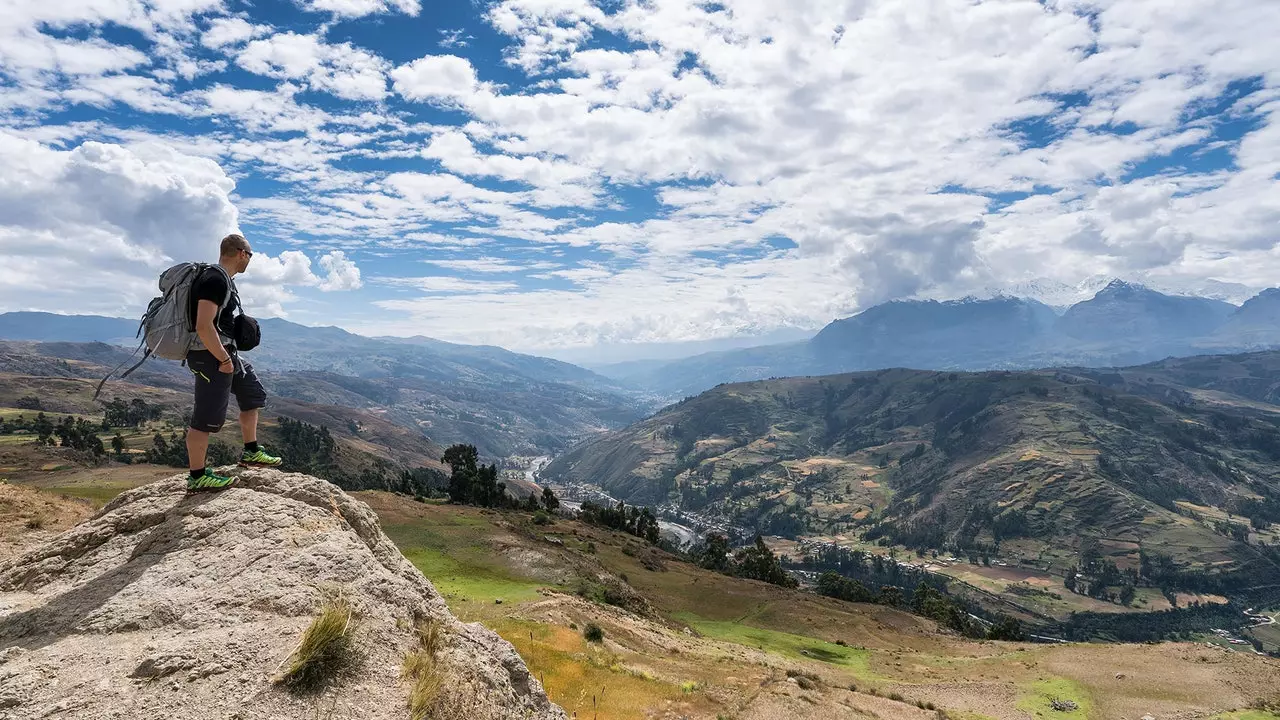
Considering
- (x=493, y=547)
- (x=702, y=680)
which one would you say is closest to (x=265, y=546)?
(x=702, y=680)

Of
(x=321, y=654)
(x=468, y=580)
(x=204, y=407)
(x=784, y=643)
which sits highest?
(x=204, y=407)

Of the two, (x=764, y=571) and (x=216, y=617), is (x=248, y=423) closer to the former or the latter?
(x=216, y=617)

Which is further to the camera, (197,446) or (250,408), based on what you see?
(250,408)

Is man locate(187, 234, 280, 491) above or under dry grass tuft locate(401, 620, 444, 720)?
above

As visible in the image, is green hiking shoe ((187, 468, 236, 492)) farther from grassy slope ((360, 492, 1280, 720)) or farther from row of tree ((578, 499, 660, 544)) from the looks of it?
row of tree ((578, 499, 660, 544))

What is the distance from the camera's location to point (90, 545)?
316 inches

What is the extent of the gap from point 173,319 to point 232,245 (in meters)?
1.55

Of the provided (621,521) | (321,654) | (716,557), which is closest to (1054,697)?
(321,654)

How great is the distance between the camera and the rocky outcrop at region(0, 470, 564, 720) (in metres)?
5.08

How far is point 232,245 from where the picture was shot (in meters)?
8.88

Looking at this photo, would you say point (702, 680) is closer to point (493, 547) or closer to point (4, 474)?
point (493, 547)

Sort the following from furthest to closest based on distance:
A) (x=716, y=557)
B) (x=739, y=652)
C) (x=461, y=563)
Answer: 1. (x=716, y=557)
2. (x=461, y=563)
3. (x=739, y=652)

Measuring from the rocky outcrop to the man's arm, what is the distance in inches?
84.7

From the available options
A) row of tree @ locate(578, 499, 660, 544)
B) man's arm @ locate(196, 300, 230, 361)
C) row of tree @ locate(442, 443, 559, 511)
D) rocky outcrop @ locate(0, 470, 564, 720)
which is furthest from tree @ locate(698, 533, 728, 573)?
man's arm @ locate(196, 300, 230, 361)
